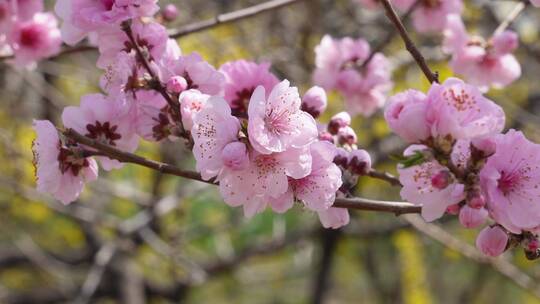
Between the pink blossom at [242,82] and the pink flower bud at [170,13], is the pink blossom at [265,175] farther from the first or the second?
the pink flower bud at [170,13]

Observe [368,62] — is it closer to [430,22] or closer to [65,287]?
[430,22]

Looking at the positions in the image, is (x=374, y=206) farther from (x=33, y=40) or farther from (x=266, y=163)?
(x=33, y=40)

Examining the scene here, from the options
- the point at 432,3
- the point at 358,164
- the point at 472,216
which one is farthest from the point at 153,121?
the point at 432,3

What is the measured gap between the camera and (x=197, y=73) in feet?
4.94

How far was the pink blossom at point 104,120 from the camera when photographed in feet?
4.87

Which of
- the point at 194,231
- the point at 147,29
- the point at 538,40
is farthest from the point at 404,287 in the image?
the point at 147,29

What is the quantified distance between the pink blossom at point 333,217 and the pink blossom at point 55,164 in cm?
48

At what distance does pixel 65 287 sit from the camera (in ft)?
18.4

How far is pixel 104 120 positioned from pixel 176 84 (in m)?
→ 0.19

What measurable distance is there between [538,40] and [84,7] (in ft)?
11.5

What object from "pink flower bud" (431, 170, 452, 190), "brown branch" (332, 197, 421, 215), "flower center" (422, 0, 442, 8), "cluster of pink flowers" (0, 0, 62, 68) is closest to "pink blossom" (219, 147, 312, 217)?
"brown branch" (332, 197, 421, 215)

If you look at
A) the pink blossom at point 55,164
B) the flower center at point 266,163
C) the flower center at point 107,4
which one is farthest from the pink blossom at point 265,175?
the flower center at point 107,4

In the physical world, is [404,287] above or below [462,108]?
below

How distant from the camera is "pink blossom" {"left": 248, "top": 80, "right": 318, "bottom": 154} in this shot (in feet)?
3.98
